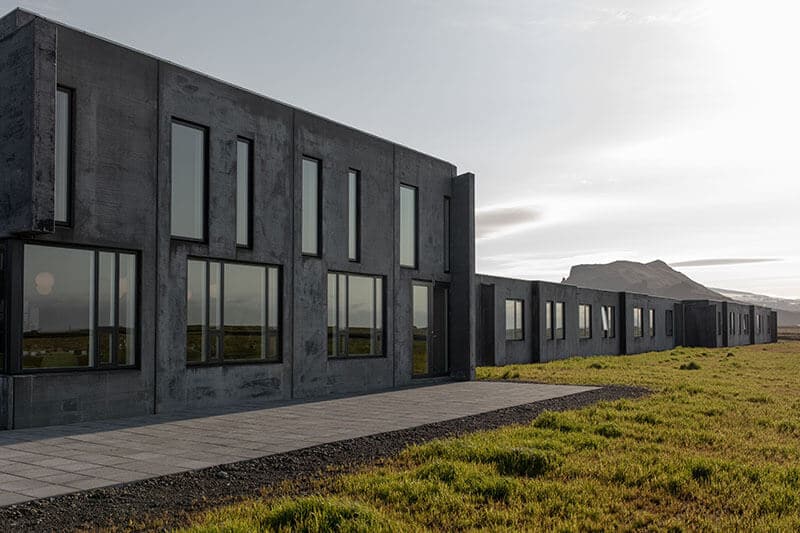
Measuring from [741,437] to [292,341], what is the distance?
8.24 meters

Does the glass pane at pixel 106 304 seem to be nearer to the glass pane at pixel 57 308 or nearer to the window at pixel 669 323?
the glass pane at pixel 57 308

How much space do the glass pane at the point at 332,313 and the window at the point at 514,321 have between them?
13.3m

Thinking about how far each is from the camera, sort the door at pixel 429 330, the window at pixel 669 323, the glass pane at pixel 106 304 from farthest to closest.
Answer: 1. the window at pixel 669 323
2. the door at pixel 429 330
3. the glass pane at pixel 106 304

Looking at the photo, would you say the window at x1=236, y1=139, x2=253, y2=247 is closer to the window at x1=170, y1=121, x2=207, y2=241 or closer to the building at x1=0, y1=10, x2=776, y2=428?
the building at x1=0, y1=10, x2=776, y2=428

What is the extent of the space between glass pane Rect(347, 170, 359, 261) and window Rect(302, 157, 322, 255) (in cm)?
96

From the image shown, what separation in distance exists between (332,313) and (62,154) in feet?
21.5

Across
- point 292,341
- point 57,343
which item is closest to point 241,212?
point 292,341

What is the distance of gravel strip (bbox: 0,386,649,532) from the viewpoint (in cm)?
557

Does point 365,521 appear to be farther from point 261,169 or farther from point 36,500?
point 261,169

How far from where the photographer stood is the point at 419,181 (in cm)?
1872

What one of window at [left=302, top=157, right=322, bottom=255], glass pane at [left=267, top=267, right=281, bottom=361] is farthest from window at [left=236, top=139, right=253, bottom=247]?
window at [left=302, top=157, right=322, bottom=255]

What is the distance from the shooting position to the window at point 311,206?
15289 millimetres

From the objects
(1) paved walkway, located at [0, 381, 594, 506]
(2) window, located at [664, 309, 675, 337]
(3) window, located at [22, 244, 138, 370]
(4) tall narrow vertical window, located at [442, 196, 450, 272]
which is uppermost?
(4) tall narrow vertical window, located at [442, 196, 450, 272]

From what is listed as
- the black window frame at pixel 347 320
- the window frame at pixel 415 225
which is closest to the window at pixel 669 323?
the window frame at pixel 415 225
